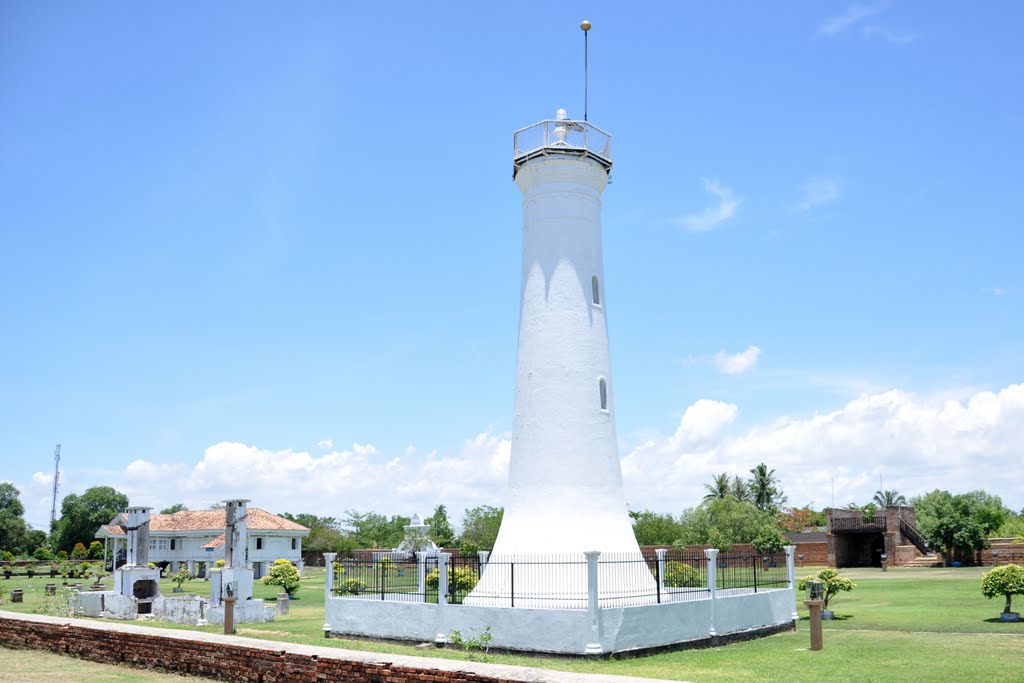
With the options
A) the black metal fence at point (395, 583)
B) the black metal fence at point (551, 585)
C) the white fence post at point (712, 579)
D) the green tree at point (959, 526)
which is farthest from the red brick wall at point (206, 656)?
the green tree at point (959, 526)

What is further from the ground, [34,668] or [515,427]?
[515,427]

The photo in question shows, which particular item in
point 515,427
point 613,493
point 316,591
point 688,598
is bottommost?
point 316,591

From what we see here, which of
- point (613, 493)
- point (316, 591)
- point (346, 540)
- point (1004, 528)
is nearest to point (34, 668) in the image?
point (613, 493)

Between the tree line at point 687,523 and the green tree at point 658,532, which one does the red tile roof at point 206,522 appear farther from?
the green tree at point 658,532

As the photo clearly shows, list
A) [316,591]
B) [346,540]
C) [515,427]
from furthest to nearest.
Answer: [346,540] → [316,591] → [515,427]

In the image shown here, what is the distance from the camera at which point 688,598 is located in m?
19.2

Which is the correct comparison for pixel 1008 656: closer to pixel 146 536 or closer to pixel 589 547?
pixel 589 547

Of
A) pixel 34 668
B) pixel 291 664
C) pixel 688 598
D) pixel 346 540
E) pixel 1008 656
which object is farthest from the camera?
pixel 346 540

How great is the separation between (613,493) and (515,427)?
2828 millimetres

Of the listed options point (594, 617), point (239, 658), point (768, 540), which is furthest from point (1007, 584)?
point (768, 540)

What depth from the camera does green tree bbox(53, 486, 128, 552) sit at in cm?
8525

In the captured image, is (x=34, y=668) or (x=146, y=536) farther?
(x=146, y=536)

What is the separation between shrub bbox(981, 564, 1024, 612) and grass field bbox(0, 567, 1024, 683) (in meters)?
0.73

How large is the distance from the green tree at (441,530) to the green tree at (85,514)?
124 feet
